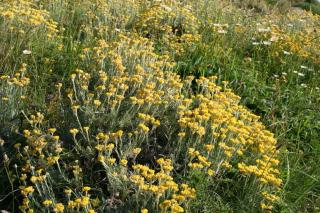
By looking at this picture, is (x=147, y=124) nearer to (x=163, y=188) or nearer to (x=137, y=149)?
(x=137, y=149)

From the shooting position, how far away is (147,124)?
333 centimetres

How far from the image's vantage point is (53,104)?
11.5 ft

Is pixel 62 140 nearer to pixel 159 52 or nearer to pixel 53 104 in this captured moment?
pixel 53 104

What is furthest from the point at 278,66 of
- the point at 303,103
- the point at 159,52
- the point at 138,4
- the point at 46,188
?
the point at 46,188

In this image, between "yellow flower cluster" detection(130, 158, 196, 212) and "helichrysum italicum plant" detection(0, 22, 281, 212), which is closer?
"yellow flower cluster" detection(130, 158, 196, 212)

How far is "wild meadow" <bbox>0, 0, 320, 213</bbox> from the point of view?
2.79 metres

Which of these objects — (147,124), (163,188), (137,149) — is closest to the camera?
(163,188)

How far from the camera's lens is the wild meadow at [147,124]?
9.16 feet

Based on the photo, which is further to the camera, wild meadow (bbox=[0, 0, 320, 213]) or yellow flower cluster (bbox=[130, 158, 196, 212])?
wild meadow (bbox=[0, 0, 320, 213])

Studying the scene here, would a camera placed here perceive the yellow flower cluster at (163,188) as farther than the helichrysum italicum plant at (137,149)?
No

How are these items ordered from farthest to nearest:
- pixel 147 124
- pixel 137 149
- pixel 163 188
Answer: pixel 147 124 → pixel 137 149 → pixel 163 188

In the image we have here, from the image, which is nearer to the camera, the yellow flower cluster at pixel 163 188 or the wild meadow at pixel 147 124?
the yellow flower cluster at pixel 163 188

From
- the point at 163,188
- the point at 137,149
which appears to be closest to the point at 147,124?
the point at 137,149

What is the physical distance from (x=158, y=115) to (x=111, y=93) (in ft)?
1.33
